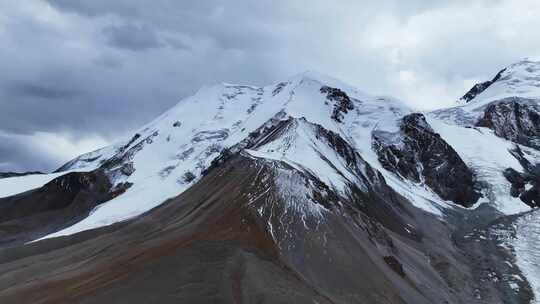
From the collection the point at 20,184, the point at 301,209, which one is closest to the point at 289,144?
the point at 301,209

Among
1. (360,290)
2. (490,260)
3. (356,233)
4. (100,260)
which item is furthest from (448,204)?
(100,260)

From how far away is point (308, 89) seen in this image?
186 meters

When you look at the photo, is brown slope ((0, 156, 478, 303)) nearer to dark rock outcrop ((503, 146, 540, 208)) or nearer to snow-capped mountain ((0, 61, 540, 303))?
snow-capped mountain ((0, 61, 540, 303))

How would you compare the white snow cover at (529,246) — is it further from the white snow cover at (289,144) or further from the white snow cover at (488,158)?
the white snow cover at (289,144)

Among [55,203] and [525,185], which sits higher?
[55,203]

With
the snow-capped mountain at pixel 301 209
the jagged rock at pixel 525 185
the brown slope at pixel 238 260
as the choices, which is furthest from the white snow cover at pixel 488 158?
the brown slope at pixel 238 260

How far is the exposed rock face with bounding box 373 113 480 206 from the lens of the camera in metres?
154

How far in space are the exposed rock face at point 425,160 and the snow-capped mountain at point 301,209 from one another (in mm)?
420

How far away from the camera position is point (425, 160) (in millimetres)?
164000

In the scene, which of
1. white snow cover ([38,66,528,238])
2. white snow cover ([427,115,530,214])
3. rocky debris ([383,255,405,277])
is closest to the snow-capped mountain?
rocky debris ([383,255,405,277])

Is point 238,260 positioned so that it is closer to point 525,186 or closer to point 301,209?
point 301,209

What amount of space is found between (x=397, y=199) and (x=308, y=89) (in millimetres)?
69949

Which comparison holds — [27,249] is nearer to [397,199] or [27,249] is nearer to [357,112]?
[397,199]

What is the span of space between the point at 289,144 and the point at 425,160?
231 feet
